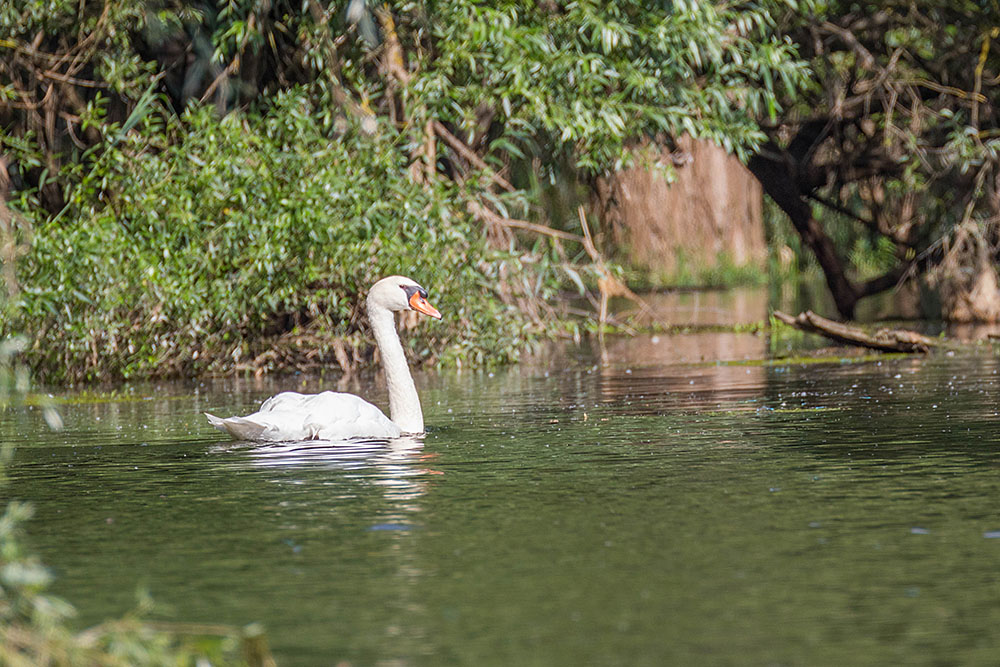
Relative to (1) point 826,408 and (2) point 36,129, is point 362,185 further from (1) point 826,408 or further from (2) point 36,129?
(1) point 826,408

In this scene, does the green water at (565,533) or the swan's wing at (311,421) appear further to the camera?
the swan's wing at (311,421)

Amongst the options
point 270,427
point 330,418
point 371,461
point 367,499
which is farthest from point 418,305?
point 367,499

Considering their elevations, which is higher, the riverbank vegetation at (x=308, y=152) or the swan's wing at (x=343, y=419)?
the riverbank vegetation at (x=308, y=152)

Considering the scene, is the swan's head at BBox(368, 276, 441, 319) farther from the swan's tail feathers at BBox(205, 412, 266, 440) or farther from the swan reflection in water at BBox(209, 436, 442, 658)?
the swan's tail feathers at BBox(205, 412, 266, 440)

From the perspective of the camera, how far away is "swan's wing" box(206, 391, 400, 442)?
10.8m

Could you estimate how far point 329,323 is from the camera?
18156 millimetres

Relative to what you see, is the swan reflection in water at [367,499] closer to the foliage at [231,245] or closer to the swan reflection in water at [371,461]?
the swan reflection in water at [371,461]

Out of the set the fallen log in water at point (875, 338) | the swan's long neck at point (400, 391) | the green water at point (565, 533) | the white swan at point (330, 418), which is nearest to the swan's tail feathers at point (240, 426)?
the white swan at point (330, 418)

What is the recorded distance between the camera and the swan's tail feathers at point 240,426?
1059 cm

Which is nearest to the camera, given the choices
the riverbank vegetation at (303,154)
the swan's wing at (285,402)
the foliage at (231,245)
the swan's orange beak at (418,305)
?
the swan's wing at (285,402)

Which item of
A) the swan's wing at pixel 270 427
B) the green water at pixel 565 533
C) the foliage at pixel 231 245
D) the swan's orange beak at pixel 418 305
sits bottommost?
the green water at pixel 565 533

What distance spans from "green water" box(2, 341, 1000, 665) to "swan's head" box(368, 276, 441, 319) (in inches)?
34.7

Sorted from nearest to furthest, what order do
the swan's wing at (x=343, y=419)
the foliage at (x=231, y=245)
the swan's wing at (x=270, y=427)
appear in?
the swan's wing at (x=270, y=427)
the swan's wing at (x=343, y=419)
the foliage at (x=231, y=245)

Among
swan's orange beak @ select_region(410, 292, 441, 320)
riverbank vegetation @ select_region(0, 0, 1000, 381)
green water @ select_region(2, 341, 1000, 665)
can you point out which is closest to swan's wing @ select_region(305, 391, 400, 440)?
green water @ select_region(2, 341, 1000, 665)
